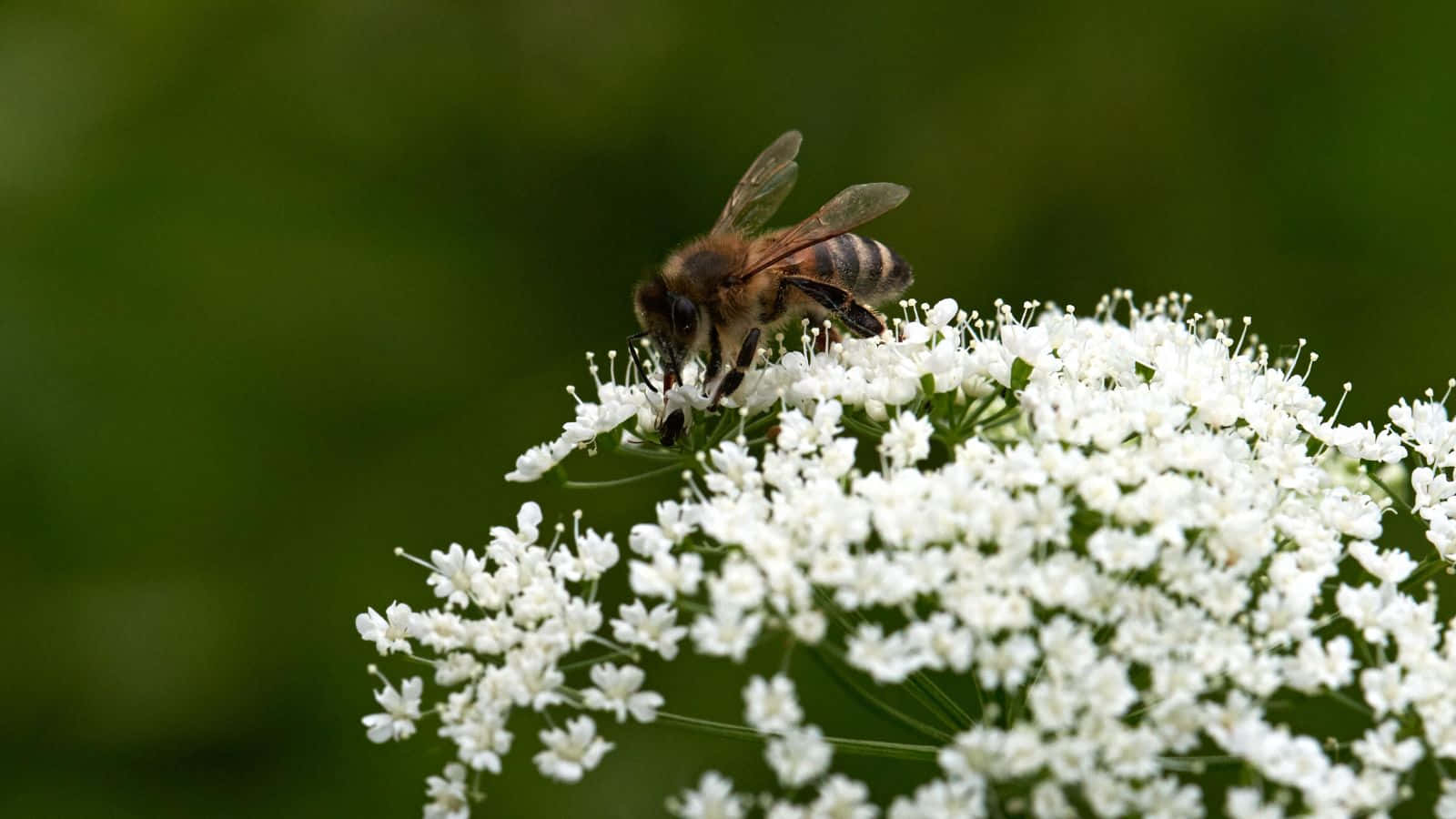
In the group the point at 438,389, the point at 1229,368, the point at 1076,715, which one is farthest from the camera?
the point at 438,389

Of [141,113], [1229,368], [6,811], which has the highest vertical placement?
[141,113]

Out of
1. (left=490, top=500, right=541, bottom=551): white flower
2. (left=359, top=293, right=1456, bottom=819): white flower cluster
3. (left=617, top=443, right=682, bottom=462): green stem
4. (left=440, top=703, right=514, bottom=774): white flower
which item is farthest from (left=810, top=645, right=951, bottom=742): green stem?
(left=617, top=443, right=682, bottom=462): green stem

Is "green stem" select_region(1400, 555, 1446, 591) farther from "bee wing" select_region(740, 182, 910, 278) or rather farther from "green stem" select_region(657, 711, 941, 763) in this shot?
"bee wing" select_region(740, 182, 910, 278)

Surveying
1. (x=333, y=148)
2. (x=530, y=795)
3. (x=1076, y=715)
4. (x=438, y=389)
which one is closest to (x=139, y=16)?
(x=333, y=148)

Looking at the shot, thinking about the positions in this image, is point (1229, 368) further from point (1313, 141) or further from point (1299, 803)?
point (1313, 141)

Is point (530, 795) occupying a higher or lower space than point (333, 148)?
lower

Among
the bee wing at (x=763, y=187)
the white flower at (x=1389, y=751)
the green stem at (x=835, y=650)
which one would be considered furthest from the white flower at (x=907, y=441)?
the bee wing at (x=763, y=187)

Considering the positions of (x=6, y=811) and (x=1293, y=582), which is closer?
(x=1293, y=582)
